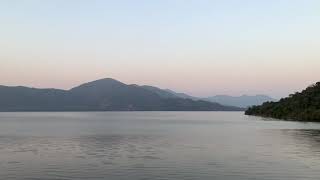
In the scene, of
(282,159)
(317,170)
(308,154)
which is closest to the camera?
(317,170)

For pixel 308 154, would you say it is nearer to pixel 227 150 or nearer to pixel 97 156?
pixel 227 150

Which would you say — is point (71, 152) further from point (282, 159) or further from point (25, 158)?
point (282, 159)

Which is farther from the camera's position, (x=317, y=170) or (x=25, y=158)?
(x=25, y=158)

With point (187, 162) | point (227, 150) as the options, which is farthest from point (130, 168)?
point (227, 150)

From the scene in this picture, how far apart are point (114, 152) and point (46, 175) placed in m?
24.6

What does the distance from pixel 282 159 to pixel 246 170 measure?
12.7 metres

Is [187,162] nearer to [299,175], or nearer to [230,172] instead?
[230,172]

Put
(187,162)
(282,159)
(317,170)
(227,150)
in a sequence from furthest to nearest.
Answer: (227,150)
(282,159)
(187,162)
(317,170)

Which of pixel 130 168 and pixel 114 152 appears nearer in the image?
pixel 130 168

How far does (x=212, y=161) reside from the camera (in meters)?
61.1

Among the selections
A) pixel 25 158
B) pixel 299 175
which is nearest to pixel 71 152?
pixel 25 158

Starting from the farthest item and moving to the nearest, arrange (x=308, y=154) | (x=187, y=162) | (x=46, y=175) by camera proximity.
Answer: (x=308, y=154)
(x=187, y=162)
(x=46, y=175)

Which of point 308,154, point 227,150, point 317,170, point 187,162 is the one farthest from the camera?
point 227,150

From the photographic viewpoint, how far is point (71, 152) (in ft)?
242
